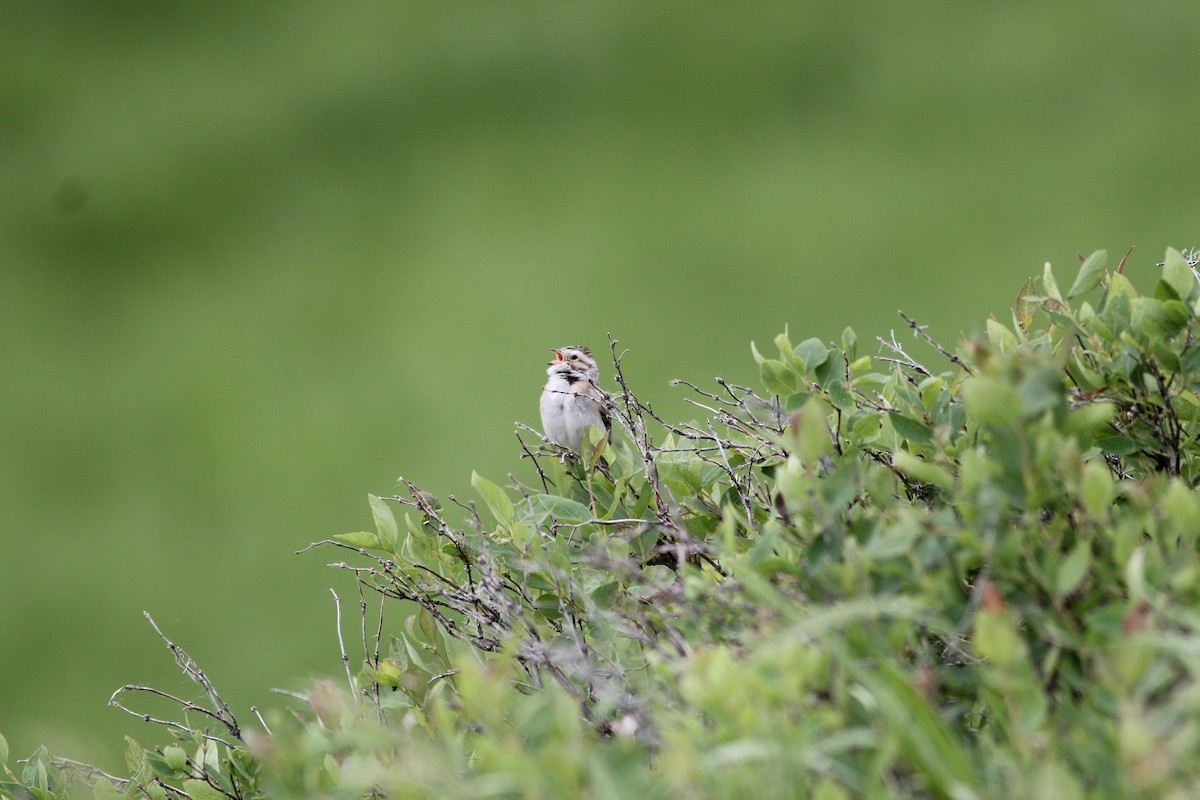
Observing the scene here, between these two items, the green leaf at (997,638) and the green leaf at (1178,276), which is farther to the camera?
the green leaf at (1178,276)

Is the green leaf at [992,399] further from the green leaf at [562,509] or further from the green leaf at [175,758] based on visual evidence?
the green leaf at [175,758]

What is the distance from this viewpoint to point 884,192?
18.1ft

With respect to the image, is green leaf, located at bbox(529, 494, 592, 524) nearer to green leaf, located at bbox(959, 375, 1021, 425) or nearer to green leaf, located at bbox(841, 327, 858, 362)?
green leaf, located at bbox(841, 327, 858, 362)

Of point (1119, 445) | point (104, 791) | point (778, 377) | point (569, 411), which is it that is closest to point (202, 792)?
point (104, 791)

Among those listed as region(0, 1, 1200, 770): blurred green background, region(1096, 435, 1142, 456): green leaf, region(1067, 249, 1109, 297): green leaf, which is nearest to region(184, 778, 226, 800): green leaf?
region(1096, 435, 1142, 456): green leaf

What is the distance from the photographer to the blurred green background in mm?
5297

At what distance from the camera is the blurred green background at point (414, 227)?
A: 209 inches

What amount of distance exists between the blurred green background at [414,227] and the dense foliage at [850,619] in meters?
3.19

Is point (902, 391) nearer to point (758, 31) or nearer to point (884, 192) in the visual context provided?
point (884, 192)

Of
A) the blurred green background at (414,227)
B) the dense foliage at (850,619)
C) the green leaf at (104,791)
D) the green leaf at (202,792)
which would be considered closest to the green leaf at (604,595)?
the dense foliage at (850,619)

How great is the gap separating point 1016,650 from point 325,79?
17.7ft

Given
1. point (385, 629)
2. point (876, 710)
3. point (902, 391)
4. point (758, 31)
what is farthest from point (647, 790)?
point (758, 31)

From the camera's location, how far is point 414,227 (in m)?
5.86

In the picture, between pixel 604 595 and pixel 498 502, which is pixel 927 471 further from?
pixel 498 502
